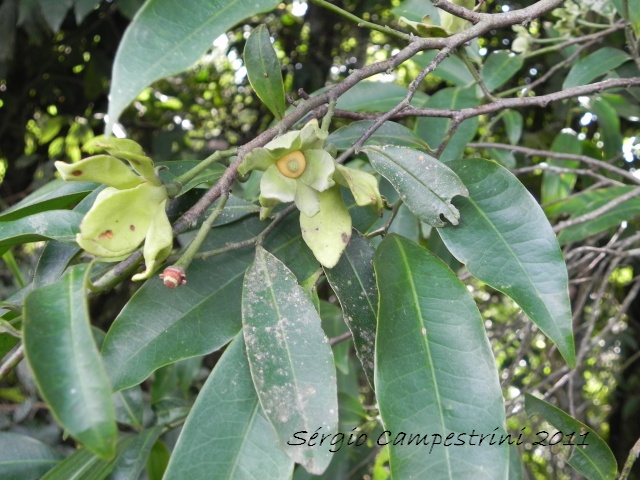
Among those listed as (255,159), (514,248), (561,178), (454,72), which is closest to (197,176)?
(255,159)

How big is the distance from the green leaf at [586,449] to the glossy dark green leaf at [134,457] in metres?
A: 0.48

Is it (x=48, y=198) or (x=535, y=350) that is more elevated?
(x=48, y=198)

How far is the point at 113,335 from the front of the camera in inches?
22.3

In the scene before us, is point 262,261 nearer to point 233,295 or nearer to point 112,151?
point 233,295

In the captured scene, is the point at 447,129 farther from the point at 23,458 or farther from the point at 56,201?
the point at 23,458

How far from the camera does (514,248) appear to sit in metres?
0.59

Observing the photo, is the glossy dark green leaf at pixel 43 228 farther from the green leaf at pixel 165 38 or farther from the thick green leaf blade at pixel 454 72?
the thick green leaf blade at pixel 454 72

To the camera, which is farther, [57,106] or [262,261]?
[57,106]

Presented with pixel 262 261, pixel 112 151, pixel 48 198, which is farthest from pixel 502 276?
pixel 48 198

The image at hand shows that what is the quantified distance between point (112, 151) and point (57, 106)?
1948 millimetres

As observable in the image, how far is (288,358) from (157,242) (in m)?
0.15

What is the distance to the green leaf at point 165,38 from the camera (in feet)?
1.51

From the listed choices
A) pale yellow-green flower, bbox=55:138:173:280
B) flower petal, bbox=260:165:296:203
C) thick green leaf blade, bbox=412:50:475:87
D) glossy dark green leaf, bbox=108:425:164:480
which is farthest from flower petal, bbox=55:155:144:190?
thick green leaf blade, bbox=412:50:475:87

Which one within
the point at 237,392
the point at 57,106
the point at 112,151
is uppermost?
the point at 112,151
